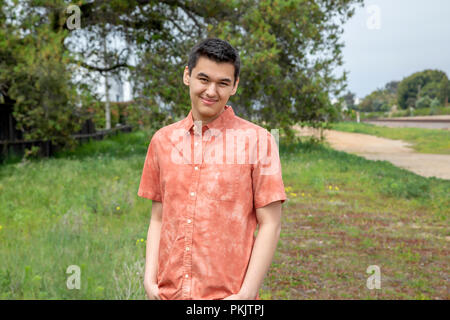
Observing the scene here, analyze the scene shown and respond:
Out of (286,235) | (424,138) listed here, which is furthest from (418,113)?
(286,235)

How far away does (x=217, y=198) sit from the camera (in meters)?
1.85

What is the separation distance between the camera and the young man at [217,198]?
1846 millimetres

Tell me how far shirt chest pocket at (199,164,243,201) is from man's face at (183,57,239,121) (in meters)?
0.24

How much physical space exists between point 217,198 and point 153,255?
1.46 feet

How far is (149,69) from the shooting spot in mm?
15109

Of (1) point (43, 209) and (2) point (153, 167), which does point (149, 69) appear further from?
(2) point (153, 167)

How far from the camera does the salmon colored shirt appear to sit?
1.85 m

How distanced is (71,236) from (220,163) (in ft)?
14.5
